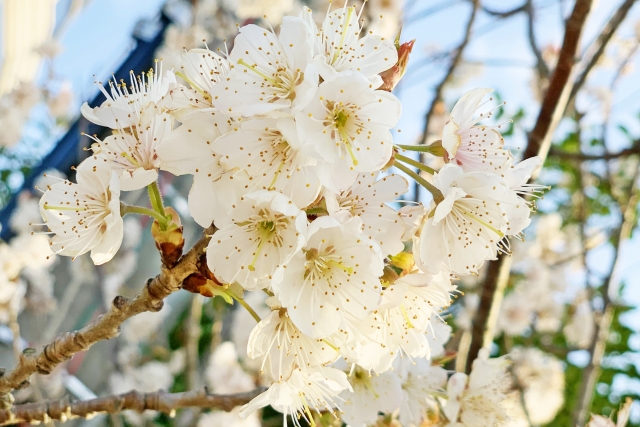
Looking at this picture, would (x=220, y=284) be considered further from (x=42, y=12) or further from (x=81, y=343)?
(x=42, y=12)

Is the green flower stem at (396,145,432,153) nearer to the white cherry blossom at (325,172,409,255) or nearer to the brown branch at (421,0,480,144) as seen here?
the white cherry blossom at (325,172,409,255)

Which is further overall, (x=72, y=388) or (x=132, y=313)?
(x=72, y=388)

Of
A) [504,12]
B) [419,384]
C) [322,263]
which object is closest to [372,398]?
[419,384]

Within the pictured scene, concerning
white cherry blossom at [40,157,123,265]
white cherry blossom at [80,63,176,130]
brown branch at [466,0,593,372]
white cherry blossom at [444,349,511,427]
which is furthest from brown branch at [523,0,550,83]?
white cherry blossom at [40,157,123,265]

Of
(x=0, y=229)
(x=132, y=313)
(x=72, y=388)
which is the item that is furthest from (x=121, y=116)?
(x=0, y=229)

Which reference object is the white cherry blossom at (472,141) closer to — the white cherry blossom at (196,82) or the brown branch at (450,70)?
the white cherry blossom at (196,82)

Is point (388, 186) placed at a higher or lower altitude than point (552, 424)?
higher
